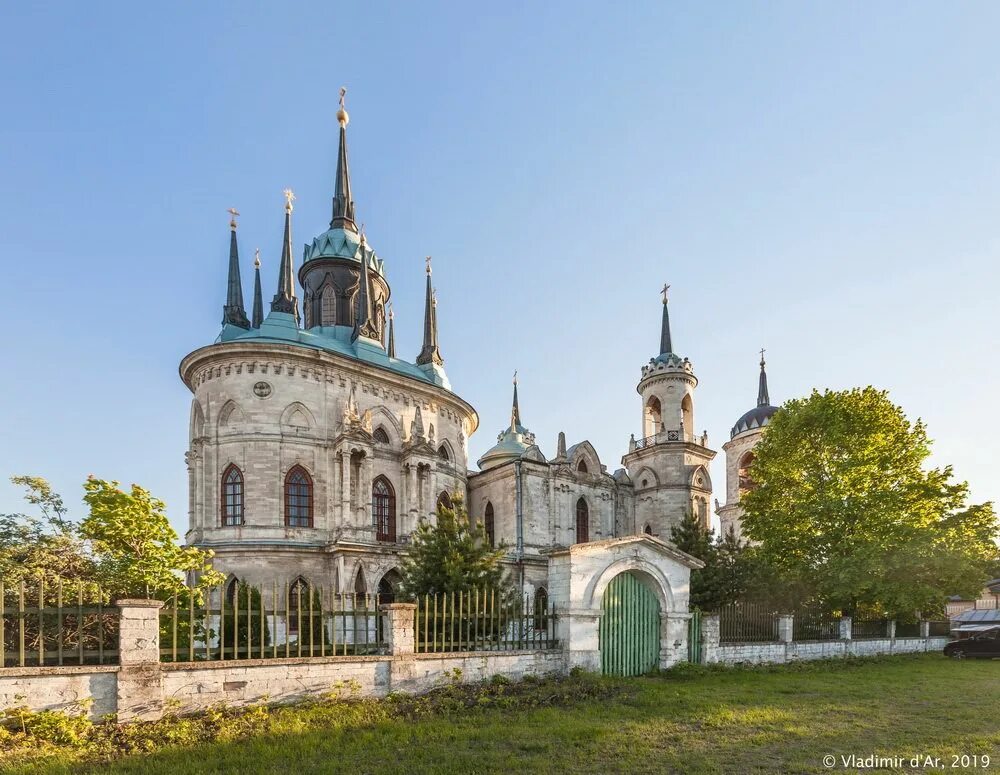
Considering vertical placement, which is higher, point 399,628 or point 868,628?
point 399,628

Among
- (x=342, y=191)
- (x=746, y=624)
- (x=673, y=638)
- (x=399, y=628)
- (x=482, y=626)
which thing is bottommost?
(x=746, y=624)

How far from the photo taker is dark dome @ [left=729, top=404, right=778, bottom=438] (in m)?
41.5

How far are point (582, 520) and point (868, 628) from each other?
14.5m

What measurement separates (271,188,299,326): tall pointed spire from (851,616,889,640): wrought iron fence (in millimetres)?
24706

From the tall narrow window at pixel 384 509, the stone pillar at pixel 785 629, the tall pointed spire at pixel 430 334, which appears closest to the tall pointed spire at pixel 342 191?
the tall pointed spire at pixel 430 334

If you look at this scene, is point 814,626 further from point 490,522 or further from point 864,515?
point 490,522

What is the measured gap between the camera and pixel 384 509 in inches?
1067

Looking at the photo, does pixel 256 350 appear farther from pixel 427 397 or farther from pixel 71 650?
pixel 71 650

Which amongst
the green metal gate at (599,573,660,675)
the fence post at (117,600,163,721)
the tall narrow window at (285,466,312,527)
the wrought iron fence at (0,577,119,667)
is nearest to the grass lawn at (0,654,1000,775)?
the green metal gate at (599,573,660,675)

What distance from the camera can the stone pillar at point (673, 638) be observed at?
1484 centimetres

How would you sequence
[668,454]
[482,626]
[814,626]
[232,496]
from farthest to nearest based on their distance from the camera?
[668,454] < [232,496] < [814,626] < [482,626]

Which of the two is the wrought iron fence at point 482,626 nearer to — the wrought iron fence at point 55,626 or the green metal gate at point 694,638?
the green metal gate at point 694,638

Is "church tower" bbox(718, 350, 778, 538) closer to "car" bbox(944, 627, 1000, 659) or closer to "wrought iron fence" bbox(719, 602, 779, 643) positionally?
"car" bbox(944, 627, 1000, 659)

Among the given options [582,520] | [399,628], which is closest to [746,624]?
[399,628]
